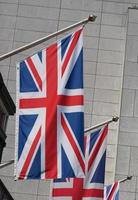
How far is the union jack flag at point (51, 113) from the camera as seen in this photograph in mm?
14961

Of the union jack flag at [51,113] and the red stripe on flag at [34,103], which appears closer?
the union jack flag at [51,113]

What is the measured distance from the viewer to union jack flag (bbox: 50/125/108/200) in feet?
65.3

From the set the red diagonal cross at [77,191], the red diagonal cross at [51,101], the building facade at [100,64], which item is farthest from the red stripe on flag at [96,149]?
the building facade at [100,64]

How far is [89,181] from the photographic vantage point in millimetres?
19953

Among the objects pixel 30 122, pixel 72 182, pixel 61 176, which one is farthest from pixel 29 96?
pixel 72 182

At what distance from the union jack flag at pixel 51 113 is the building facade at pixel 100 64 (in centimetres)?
2946

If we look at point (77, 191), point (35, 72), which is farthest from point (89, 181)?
point (35, 72)

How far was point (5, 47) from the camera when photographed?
158ft

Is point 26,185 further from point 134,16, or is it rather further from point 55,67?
point 55,67

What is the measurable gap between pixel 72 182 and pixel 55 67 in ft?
18.0

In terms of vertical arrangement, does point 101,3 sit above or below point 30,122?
above

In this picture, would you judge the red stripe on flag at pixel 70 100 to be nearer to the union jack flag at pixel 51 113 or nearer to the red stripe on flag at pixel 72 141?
the union jack flag at pixel 51 113

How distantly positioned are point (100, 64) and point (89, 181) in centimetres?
2866

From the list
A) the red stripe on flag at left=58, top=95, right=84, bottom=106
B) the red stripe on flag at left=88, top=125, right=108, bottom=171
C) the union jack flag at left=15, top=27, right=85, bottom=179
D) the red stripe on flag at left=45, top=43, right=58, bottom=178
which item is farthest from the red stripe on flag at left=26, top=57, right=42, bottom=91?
the red stripe on flag at left=88, top=125, right=108, bottom=171
